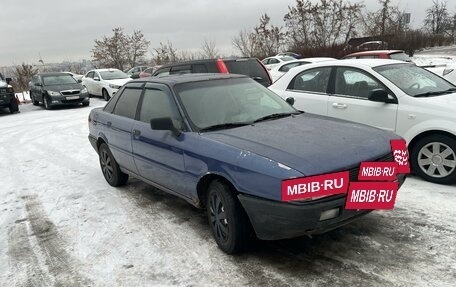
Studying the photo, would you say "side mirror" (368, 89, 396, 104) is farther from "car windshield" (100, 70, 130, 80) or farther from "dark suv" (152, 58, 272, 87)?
"car windshield" (100, 70, 130, 80)

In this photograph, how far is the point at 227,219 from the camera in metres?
3.50

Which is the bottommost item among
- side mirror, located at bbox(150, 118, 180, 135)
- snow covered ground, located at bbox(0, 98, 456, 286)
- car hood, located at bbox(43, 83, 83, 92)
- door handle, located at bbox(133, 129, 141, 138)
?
snow covered ground, located at bbox(0, 98, 456, 286)

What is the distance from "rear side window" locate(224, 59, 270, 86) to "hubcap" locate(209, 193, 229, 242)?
20.0 feet

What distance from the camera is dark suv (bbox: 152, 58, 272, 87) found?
30.5 feet

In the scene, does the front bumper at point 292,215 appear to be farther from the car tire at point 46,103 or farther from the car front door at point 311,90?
the car tire at point 46,103

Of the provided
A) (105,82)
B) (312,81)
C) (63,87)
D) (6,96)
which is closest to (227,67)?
(312,81)

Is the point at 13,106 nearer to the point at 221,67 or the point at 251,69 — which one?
the point at 221,67

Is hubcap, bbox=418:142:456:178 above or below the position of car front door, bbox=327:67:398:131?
below

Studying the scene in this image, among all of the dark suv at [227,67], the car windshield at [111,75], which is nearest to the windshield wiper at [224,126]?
the dark suv at [227,67]

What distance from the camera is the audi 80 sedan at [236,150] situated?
3127 mm

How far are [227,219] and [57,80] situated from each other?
1618 centimetres

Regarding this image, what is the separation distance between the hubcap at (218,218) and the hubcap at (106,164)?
2.48 metres

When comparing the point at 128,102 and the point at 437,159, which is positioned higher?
the point at 128,102

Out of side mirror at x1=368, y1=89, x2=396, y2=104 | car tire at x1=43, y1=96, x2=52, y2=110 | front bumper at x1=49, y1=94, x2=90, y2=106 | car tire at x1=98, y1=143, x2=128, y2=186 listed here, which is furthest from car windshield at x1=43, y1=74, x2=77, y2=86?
side mirror at x1=368, y1=89, x2=396, y2=104
